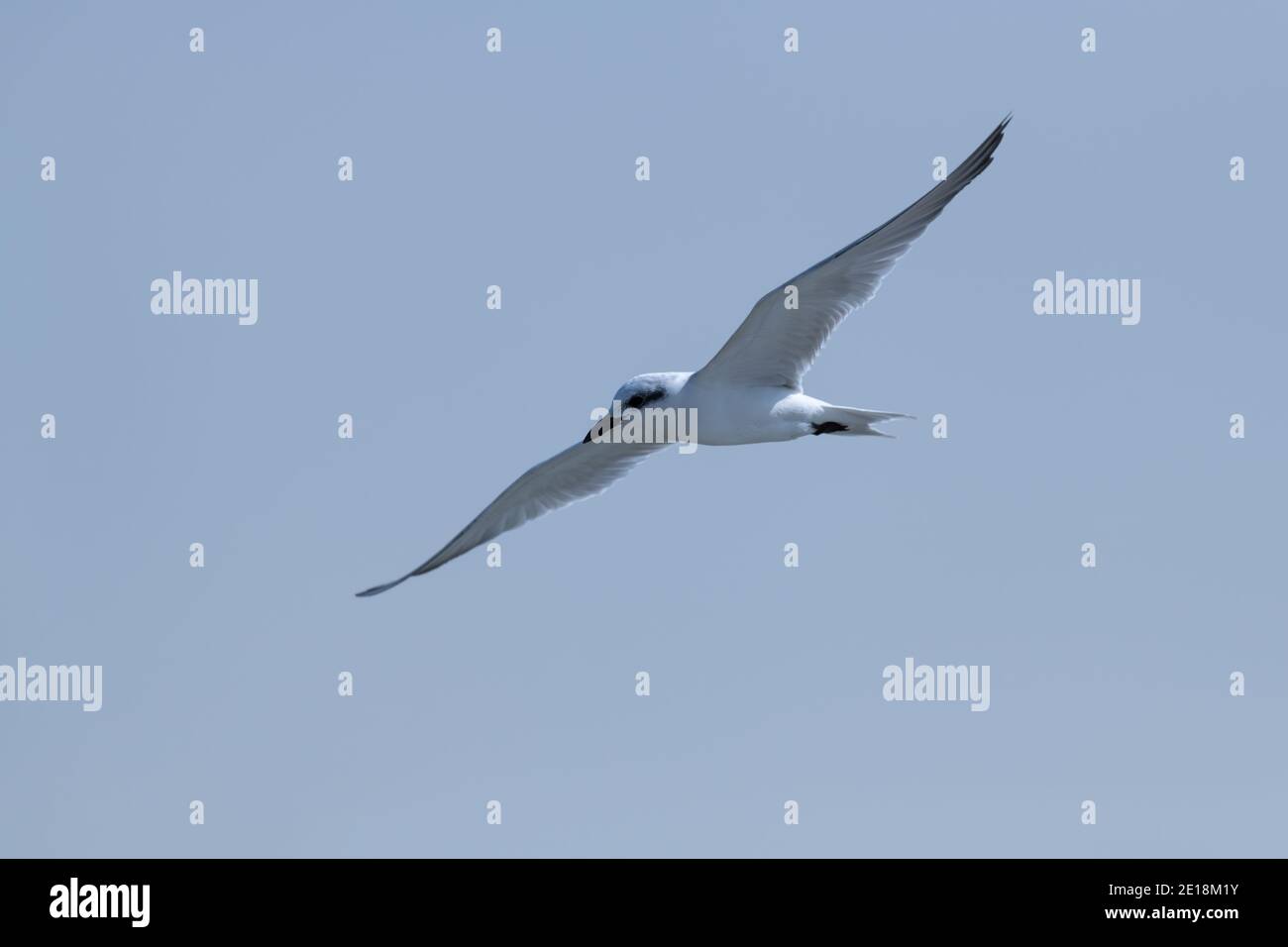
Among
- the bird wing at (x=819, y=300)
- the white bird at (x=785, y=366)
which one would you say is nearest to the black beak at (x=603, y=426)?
the white bird at (x=785, y=366)

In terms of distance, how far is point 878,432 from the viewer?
650 inches

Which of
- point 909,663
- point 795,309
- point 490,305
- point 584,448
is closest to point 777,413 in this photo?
point 795,309

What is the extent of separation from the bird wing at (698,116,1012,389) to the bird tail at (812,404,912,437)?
1.45 ft

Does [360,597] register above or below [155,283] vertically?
below

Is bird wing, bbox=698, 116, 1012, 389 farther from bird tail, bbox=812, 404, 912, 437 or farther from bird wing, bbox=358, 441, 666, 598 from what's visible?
bird wing, bbox=358, 441, 666, 598

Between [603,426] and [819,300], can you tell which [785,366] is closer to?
[819,300]

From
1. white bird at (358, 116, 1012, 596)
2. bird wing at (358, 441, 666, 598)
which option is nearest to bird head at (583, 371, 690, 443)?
white bird at (358, 116, 1012, 596)

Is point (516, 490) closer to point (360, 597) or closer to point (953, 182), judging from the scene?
point (360, 597)

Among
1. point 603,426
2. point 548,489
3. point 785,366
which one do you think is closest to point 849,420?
point 785,366

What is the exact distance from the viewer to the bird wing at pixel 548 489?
702 inches

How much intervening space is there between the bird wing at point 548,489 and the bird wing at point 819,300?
1.75m

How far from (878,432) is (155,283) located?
843 centimetres

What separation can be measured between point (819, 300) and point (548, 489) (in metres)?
3.28

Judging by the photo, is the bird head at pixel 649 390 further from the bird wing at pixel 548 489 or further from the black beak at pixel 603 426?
the bird wing at pixel 548 489
